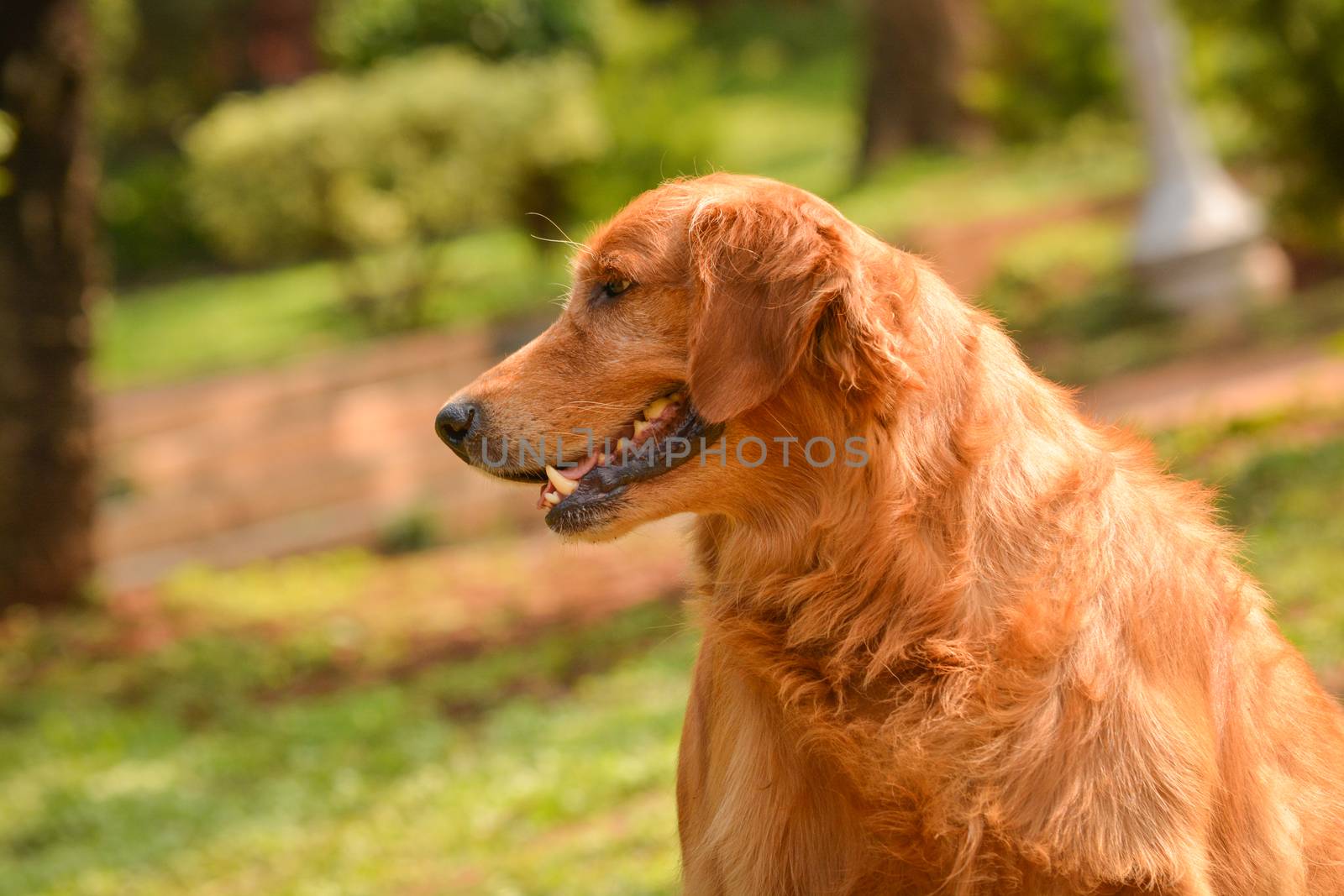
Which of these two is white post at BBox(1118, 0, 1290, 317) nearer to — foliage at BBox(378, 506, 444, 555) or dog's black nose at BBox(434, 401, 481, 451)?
foliage at BBox(378, 506, 444, 555)

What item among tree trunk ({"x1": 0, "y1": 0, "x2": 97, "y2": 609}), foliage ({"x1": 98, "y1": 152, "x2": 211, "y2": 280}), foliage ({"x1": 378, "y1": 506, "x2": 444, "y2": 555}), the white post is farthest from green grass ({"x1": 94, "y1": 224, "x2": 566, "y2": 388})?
the white post

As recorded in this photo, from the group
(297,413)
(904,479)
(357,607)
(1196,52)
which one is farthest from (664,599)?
(1196,52)

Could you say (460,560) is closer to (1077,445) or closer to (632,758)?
(632,758)

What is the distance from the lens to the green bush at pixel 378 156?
51.8 feet

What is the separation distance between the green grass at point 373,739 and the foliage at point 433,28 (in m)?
Answer: 12.3

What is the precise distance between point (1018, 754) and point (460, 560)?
881 cm

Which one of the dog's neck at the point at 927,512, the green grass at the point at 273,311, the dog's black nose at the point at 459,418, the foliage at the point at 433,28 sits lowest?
the green grass at the point at 273,311

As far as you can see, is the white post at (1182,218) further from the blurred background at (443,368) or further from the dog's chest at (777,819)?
the dog's chest at (777,819)

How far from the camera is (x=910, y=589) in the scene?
2.96 metres

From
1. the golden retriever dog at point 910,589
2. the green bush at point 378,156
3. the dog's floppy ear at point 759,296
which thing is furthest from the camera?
the green bush at point 378,156

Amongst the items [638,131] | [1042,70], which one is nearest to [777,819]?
[638,131]

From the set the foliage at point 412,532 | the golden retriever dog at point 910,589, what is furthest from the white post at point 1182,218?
the golden retriever dog at point 910,589

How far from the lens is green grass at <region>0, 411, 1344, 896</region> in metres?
6.08

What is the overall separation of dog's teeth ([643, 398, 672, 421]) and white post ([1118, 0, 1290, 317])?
11690mm
